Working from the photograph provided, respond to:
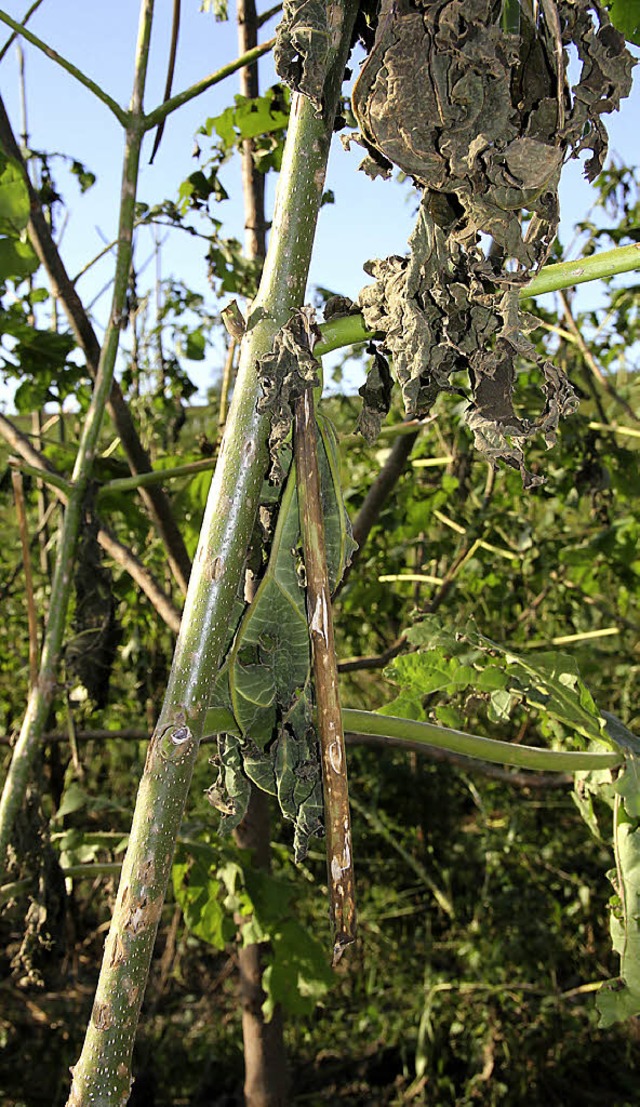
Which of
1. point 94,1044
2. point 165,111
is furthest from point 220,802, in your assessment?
point 165,111

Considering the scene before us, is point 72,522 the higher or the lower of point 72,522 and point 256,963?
the higher

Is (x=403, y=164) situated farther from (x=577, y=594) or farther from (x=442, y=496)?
(x=577, y=594)

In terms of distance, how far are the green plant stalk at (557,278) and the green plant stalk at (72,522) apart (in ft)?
2.31

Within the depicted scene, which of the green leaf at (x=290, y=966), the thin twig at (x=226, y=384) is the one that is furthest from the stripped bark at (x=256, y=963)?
the thin twig at (x=226, y=384)

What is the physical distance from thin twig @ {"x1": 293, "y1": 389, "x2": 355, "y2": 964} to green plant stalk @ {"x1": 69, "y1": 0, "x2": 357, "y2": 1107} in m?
0.04

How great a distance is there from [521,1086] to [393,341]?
325 cm

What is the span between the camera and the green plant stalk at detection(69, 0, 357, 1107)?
0.65 meters

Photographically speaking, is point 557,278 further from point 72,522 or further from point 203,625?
point 72,522

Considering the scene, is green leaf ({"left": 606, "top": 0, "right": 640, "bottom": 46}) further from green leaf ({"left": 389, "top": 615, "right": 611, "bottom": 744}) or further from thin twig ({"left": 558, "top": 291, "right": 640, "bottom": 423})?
thin twig ({"left": 558, "top": 291, "right": 640, "bottom": 423})

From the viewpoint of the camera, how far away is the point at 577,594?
12.4ft

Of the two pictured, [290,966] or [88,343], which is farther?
[290,966]

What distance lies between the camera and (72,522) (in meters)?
1.48

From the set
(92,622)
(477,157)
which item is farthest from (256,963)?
(477,157)

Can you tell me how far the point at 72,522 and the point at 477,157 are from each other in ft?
3.10
